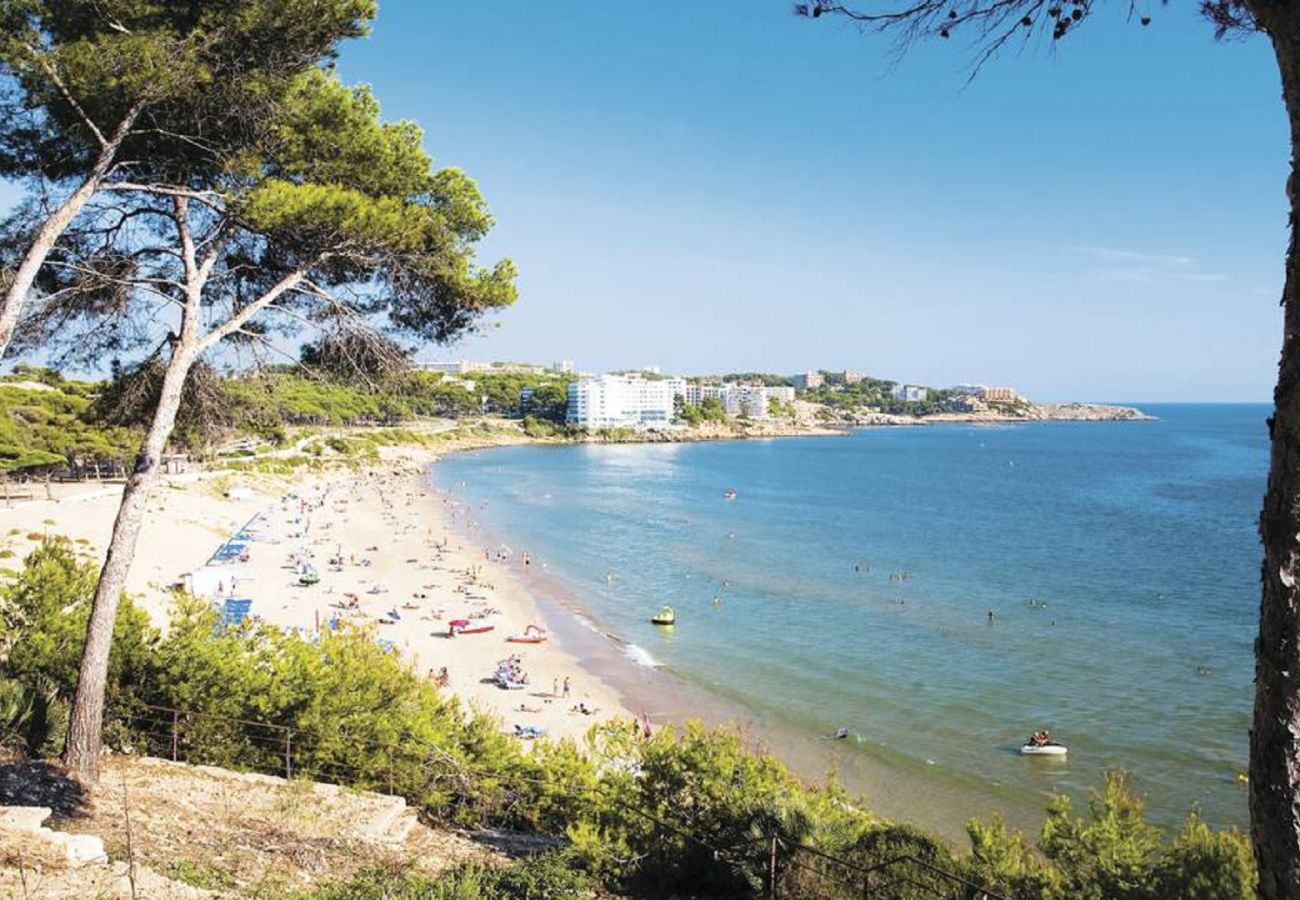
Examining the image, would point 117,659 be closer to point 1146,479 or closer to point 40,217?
point 40,217

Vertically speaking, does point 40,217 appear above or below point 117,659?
above

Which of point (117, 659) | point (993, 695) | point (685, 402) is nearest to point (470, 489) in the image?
point (993, 695)

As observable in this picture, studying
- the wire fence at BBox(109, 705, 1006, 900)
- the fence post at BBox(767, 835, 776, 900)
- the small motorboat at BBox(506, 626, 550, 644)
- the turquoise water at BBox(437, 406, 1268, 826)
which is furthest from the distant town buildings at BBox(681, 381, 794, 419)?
the fence post at BBox(767, 835, 776, 900)

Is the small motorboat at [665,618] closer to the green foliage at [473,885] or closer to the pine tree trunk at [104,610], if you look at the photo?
the pine tree trunk at [104,610]

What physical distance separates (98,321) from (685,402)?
6696 inches

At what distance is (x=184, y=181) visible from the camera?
809 centimetres

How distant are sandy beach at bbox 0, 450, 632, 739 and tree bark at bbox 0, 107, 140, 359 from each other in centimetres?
555

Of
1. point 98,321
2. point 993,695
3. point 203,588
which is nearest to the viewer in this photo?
point 98,321

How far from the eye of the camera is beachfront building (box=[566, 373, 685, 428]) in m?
146

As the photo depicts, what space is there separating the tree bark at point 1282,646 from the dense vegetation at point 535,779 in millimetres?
3626

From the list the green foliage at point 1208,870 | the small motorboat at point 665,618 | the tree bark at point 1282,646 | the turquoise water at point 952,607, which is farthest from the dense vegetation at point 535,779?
the small motorboat at point 665,618

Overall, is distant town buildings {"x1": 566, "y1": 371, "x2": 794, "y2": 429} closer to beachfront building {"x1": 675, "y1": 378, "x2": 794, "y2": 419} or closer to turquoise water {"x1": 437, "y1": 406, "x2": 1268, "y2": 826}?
beachfront building {"x1": 675, "y1": 378, "x2": 794, "y2": 419}

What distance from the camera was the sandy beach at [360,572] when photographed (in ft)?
73.9

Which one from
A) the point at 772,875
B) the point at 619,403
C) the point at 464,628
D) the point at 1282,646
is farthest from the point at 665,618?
the point at 619,403
